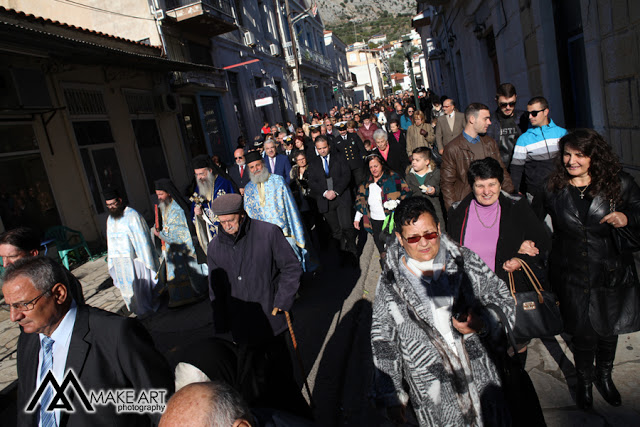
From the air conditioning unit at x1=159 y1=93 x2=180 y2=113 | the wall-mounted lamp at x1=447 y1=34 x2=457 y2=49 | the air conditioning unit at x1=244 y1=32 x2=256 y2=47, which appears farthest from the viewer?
the air conditioning unit at x1=244 y1=32 x2=256 y2=47

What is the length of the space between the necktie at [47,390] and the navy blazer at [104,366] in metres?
0.04

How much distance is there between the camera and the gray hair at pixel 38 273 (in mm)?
2211

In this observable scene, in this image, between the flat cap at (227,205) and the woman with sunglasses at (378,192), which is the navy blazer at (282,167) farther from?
the flat cap at (227,205)

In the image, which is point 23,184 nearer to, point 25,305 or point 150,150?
point 150,150

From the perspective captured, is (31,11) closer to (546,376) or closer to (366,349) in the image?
(366,349)

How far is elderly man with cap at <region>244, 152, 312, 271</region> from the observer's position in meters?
5.73

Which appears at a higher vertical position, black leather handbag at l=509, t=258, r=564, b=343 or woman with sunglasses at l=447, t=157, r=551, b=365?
woman with sunglasses at l=447, t=157, r=551, b=365

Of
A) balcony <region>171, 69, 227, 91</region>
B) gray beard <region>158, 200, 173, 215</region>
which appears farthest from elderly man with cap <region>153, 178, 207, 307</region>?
balcony <region>171, 69, 227, 91</region>

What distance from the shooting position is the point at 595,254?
284cm

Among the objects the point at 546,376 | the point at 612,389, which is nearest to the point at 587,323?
the point at 612,389

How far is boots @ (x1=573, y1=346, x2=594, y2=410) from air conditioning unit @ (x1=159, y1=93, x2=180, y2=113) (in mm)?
13318

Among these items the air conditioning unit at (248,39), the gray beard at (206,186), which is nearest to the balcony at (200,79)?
the air conditioning unit at (248,39)

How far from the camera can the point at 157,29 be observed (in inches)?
558

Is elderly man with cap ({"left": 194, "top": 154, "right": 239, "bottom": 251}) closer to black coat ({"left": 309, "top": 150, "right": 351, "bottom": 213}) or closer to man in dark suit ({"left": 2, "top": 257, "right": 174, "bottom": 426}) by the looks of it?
black coat ({"left": 309, "top": 150, "right": 351, "bottom": 213})
